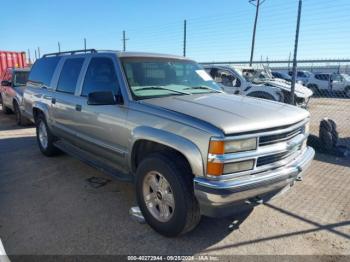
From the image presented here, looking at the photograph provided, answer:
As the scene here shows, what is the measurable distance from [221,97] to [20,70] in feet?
28.4

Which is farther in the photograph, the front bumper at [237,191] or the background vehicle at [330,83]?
the background vehicle at [330,83]

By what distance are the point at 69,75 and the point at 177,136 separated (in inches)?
114

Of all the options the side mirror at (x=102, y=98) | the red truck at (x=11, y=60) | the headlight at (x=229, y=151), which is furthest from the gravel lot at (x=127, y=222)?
the red truck at (x=11, y=60)

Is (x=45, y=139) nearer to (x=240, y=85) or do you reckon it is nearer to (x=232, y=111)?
(x=232, y=111)

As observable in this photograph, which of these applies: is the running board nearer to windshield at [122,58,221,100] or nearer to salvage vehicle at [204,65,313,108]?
windshield at [122,58,221,100]

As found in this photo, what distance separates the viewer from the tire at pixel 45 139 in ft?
18.8

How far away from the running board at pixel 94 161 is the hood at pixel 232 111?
998mm

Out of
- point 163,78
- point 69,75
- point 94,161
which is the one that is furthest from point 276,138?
point 69,75

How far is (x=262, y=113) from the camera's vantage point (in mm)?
3045

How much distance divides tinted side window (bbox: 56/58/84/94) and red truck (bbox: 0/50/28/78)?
12.3 m

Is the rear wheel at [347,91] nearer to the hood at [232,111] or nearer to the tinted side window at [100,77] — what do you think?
the hood at [232,111]

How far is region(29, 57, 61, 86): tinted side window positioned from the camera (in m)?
5.61

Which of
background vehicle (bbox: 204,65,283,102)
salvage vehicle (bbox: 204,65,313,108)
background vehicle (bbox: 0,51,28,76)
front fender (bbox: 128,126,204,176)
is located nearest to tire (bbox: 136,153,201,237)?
front fender (bbox: 128,126,204,176)

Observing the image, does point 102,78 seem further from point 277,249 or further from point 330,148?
point 330,148
